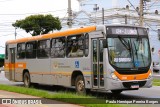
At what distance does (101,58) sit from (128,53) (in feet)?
3.68

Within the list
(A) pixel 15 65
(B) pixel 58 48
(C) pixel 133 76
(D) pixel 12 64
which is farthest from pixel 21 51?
(C) pixel 133 76

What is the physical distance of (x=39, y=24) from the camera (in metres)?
70.3

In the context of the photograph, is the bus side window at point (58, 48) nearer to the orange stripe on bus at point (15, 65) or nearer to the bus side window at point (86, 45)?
the bus side window at point (86, 45)

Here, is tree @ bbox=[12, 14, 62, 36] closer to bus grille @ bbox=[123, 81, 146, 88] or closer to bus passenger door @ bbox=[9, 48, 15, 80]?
bus passenger door @ bbox=[9, 48, 15, 80]

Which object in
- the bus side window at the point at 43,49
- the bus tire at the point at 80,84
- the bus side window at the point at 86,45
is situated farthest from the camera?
the bus side window at the point at 43,49

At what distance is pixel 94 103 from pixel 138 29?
17.5 ft

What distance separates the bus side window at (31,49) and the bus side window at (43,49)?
57 centimetres

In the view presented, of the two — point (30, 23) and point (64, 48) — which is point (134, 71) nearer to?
point (64, 48)

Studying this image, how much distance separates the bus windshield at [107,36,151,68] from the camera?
1739cm

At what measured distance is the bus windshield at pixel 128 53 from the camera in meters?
17.4

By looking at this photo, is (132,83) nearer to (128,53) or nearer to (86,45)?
(128,53)

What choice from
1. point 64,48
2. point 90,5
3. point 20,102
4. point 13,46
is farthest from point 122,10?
point 20,102

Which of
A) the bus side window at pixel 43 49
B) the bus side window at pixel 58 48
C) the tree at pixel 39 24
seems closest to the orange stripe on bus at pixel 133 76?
the bus side window at pixel 58 48

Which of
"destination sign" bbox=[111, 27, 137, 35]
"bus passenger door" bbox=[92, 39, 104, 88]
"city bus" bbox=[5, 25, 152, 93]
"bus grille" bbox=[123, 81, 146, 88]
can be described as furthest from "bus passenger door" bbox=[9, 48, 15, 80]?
"bus grille" bbox=[123, 81, 146, 88]
